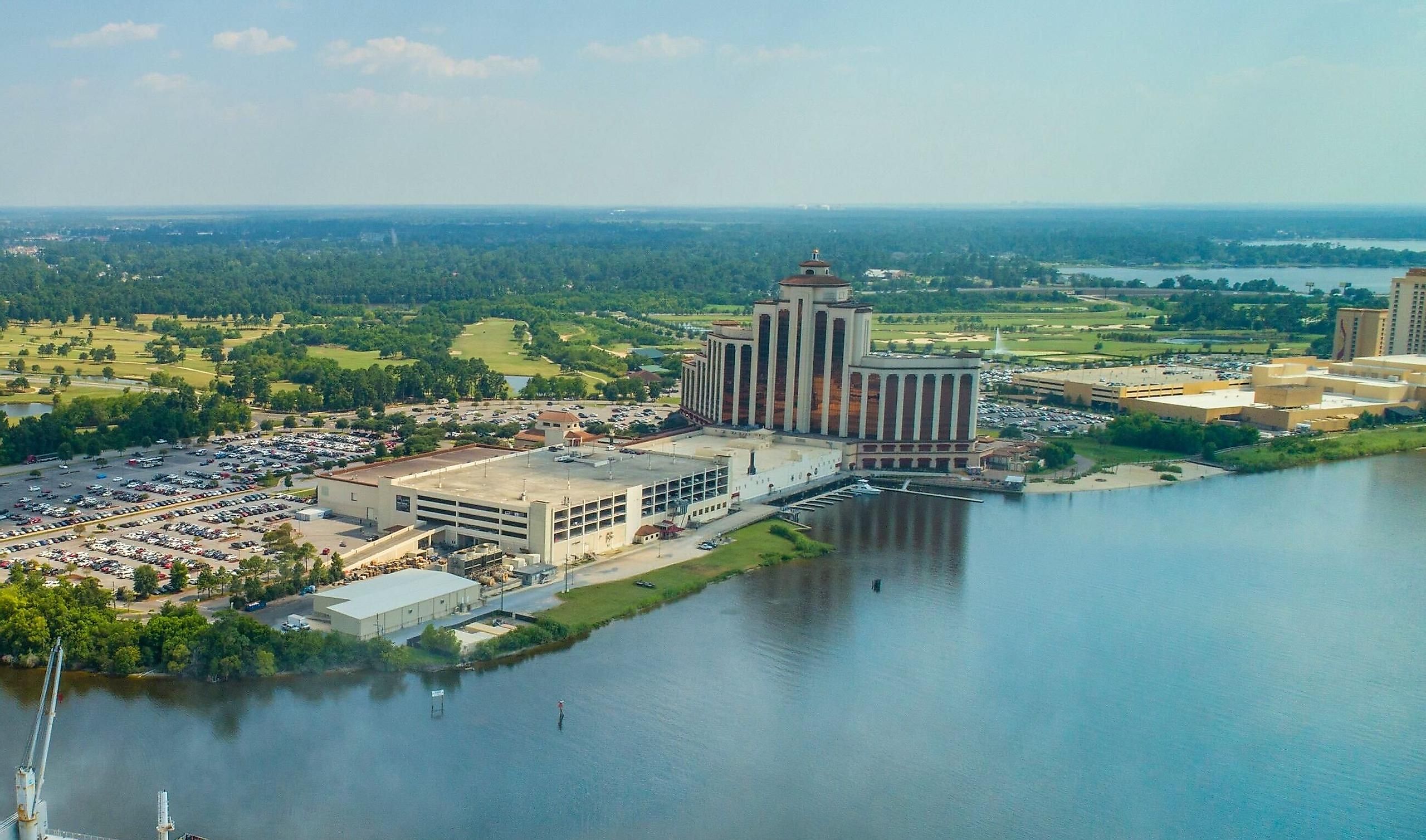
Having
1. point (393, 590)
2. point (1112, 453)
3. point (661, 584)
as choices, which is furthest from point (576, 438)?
point (1112, 453)

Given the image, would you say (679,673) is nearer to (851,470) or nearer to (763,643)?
(763,643)

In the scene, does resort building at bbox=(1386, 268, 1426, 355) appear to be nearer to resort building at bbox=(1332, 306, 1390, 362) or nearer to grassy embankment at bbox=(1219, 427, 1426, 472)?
resort building at bbox=(1332, 306, 1390, 362)

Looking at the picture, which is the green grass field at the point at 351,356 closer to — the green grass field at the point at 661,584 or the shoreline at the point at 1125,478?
the shoreline at the point at 1125,478

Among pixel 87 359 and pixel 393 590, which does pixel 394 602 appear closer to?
pixel 393 590

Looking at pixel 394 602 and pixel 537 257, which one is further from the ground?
pixel 537 257

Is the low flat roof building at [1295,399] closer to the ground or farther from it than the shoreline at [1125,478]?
farther from it

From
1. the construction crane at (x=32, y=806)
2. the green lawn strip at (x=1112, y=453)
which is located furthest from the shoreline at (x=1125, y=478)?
the construction crane at (x=32, y=806)

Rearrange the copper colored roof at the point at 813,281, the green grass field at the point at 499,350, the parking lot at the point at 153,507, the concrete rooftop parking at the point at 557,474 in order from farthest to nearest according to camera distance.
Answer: the green grass field at the point at 499,350, the copper colored roof at the point at 813,281, the concrete rooftop parking at the point at 557,474, the parking lot at the point at 153,507
